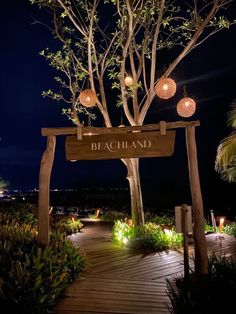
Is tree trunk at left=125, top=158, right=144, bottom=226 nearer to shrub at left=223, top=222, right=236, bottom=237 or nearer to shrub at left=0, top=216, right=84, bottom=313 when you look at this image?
shrub at left=223, top=222, right=236, bottom=237

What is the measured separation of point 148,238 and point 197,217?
147 inches

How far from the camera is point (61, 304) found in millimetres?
5523

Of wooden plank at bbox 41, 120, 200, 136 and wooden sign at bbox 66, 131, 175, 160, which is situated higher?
wooden plank at bbox 41, 120, 200, 136

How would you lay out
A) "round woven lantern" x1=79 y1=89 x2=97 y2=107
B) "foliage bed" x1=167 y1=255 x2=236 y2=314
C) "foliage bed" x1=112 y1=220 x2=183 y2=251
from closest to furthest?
"foliage bed" x1=167 y1=255 x2=236 y2=314, "round woven lantern" x1=79 y1=89 x2=97 y2=107, "foliage bed" x1=112 y1=220 x2=183 y2=251

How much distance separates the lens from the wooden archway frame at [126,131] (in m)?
6.49

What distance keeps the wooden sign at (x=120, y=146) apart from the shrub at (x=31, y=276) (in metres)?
1.90

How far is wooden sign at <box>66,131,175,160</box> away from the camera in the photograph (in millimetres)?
6676

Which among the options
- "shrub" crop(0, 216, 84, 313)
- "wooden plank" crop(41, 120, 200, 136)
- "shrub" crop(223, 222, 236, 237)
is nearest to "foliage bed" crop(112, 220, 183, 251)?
"shrub" crop(223, 222, 236, 237)

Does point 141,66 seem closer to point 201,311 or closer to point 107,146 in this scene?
point 107,146

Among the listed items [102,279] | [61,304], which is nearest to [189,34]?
[102,279]

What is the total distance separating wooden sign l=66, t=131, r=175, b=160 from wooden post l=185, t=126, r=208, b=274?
0.36m

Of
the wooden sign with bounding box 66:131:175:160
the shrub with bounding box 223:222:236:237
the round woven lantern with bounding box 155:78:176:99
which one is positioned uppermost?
the round woven lantern with bounding box 155:78:176:99

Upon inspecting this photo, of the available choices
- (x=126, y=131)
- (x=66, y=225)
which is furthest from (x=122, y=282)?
(x=66, y=225)

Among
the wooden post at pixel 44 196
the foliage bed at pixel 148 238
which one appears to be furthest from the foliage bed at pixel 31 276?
the foliage bed at pixel 148 238
